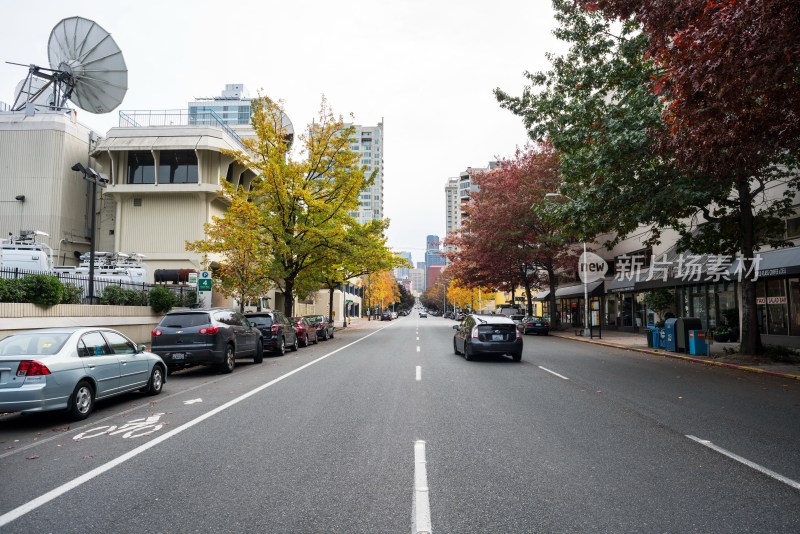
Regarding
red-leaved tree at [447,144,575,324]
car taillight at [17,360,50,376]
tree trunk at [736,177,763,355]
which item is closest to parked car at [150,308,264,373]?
car taillight at [17,360,50,376]

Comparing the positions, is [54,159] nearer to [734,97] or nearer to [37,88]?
[37,88]

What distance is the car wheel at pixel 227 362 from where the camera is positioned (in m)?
13.8

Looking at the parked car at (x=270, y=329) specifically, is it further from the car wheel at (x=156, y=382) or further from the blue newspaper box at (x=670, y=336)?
the blue newspaper box at (x=670, y=336)

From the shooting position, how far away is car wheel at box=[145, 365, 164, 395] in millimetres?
10289

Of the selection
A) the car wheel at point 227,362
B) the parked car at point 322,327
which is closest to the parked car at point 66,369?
the car wheel at point 227,362

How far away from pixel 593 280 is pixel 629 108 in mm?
25943

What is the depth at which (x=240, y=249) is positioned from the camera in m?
23.5

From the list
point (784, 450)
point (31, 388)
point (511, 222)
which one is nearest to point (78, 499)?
point (31, 388)

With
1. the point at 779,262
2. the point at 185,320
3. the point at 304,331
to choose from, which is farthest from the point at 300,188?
the point at 779,262

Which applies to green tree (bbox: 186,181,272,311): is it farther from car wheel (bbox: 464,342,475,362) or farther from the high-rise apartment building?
the high-rise apartment building

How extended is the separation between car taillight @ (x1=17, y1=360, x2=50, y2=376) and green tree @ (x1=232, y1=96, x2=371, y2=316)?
734 inches

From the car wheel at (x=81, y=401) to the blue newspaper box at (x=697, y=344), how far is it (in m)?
18.1

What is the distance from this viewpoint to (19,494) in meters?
4.70

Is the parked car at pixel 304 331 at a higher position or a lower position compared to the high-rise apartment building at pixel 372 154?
Answer: lower
